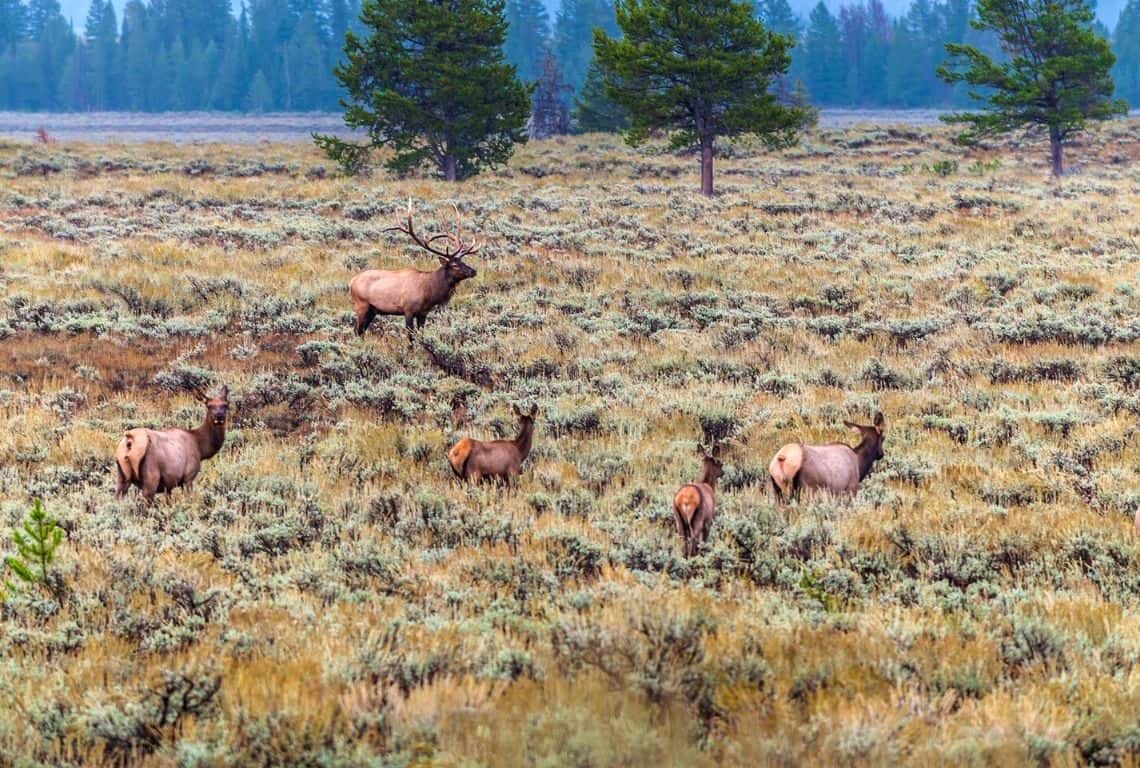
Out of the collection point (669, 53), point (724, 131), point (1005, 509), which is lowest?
point (1005, 509)

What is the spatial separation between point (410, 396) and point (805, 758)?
8.55m

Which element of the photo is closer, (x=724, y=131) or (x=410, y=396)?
(x=410, y=396)

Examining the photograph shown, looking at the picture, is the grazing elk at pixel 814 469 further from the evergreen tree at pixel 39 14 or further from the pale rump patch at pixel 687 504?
the evergreen tree at pixel 39 14

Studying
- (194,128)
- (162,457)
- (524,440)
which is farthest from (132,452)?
(194,128)

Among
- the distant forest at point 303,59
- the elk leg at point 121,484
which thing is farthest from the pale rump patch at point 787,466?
the distant forest at point 303,59

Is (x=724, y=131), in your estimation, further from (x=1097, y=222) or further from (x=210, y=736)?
(x=210, y=736)

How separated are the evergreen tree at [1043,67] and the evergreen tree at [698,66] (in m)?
7.61

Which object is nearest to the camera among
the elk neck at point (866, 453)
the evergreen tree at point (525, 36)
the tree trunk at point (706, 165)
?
the elk neck at point (866, 453)

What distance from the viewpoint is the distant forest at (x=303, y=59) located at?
106 metres

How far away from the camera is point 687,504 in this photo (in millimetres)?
6992

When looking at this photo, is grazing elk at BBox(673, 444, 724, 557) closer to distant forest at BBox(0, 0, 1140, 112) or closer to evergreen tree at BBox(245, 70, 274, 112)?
distant forest at BBox(0, 0, 1140, 112)

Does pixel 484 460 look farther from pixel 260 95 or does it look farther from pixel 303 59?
pixel 303 59

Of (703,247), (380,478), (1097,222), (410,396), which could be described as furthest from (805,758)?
(1097,222)

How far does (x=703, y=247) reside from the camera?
21.8 m
